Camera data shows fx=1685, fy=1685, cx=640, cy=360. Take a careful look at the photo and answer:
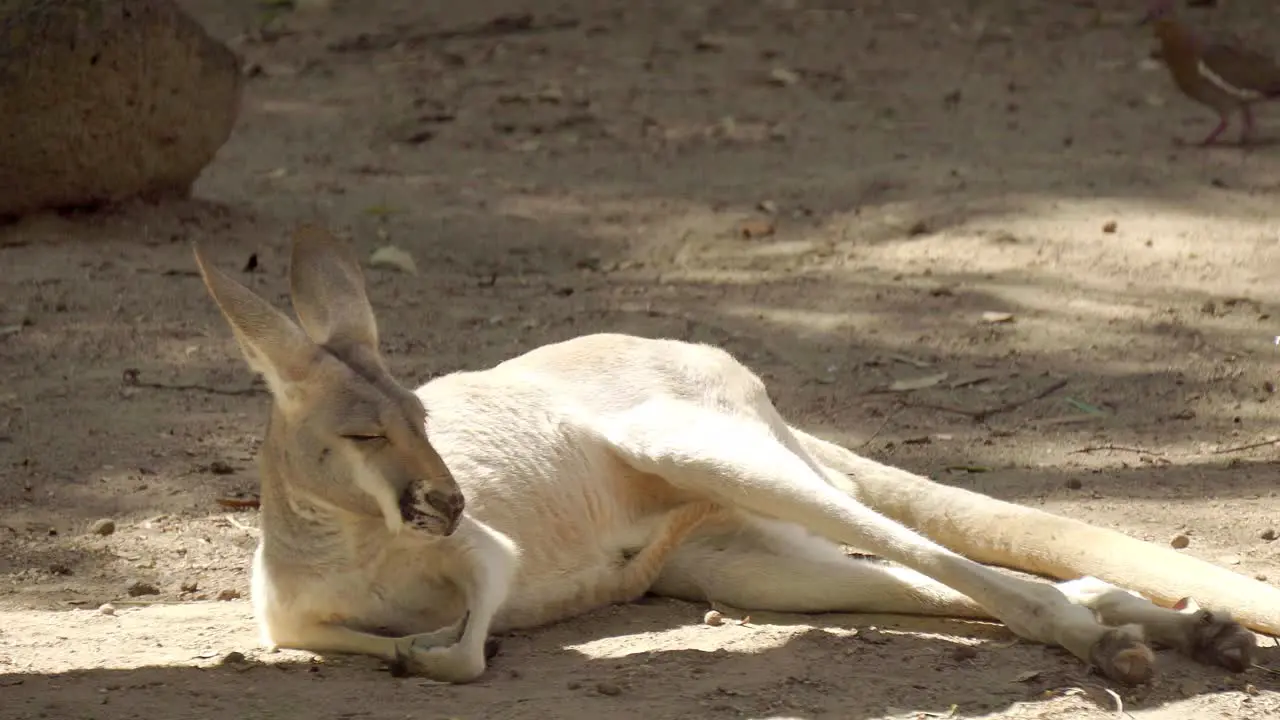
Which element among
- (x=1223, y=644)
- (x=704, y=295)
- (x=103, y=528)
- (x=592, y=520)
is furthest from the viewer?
(x=704, y=295)

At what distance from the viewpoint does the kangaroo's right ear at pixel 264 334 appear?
9.29 ft

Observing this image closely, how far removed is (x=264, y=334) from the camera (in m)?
2.88

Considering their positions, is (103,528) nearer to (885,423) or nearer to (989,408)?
(885,423)

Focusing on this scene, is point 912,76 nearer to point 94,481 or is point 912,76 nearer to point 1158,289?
point 1158,289

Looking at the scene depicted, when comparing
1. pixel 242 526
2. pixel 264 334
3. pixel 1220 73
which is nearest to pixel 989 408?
pixel 242 526

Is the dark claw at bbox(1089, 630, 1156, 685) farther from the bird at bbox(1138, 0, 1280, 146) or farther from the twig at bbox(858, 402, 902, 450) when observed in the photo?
the bird at bbox(1138, 0, 1280, 146)

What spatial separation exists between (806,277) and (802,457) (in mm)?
2578

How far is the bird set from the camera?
290 inches

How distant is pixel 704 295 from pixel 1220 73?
9.42 feet

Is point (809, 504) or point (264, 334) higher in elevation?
point (264, 334)

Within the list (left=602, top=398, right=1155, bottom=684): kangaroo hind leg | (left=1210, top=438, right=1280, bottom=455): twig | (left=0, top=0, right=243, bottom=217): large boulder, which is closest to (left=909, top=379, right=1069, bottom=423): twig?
(left=1210, top=438, right=1280, bottom=455): twig

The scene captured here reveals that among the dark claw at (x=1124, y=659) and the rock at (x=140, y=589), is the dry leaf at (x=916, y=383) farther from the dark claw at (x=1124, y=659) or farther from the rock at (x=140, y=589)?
the rock at (x=140, y=589)

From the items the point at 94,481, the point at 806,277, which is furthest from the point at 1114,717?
the point at 806,277

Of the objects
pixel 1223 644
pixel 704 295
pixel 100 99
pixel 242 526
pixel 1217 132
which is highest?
pixel 100 99
